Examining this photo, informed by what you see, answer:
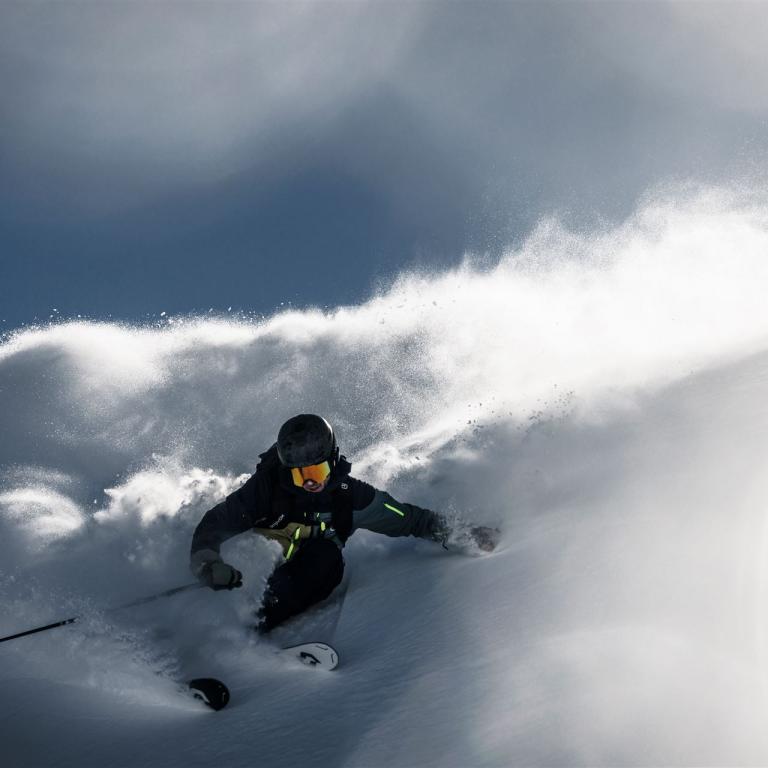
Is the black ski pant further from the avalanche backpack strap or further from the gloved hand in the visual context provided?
the gloved hand

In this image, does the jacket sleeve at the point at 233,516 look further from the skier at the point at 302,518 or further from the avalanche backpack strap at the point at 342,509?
the avalanche backpack strap at the point at 342,509

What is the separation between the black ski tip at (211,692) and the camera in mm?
3695

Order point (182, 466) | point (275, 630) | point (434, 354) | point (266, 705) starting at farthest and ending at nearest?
point (434, 354)
point (182, 466)
point (275, 630)
point (266, 705)

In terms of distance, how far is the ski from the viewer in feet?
13.0

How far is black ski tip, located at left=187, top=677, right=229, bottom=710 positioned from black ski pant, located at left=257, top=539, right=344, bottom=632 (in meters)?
0.90

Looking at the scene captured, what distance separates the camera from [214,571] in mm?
4441

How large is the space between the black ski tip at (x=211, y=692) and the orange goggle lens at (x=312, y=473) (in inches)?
60.9

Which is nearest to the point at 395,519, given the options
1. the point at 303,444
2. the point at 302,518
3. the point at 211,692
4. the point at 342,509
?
the point at 342,509

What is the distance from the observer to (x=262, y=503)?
491 cm

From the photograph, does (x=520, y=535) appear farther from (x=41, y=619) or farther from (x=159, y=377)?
(x=159, y=377)

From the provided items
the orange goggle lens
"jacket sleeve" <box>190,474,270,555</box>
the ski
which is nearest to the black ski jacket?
"jacket sleeve" <box>190,474,270,555</box>

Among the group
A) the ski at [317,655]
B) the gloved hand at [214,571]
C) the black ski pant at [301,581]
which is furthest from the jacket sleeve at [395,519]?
the ski at [317,655]

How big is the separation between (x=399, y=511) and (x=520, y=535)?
1.04 metres

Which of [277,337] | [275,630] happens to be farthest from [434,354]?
[275,630]
